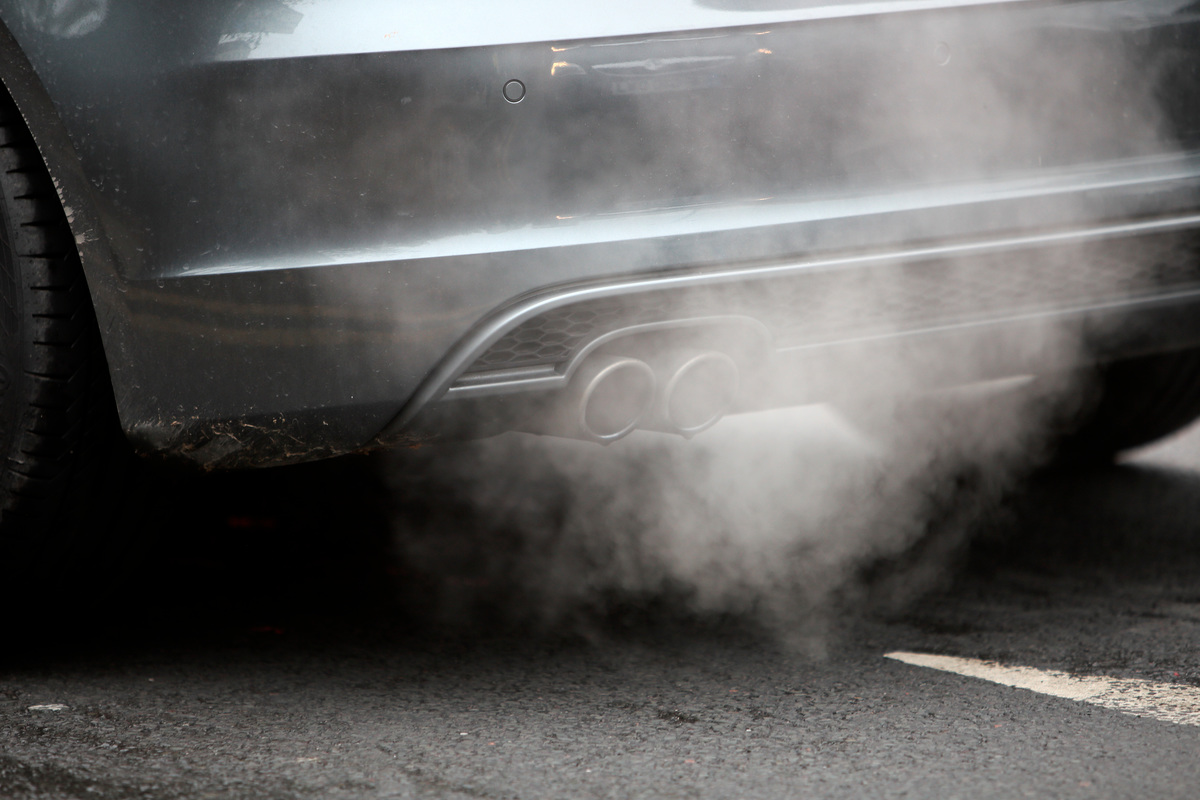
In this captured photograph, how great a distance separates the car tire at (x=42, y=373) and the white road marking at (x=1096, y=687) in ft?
3.94

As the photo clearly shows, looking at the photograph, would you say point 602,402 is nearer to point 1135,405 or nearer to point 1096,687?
point 1096,687

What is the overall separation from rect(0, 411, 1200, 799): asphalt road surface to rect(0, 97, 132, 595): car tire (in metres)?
0.20

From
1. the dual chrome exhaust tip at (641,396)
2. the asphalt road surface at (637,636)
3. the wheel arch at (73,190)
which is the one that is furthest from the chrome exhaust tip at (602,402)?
the wheel arch at (73,190)

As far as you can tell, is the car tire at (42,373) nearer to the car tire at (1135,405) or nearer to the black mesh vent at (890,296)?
the black mesh vent at (890,296)

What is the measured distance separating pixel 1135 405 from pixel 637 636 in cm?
151

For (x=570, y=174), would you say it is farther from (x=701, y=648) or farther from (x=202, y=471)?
(x=701, y=648)

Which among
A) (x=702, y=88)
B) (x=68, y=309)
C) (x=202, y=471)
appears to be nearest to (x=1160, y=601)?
(x=702, y=88)

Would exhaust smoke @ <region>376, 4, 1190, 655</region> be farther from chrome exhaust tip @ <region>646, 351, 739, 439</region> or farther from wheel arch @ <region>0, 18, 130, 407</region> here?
wheel arch @ <region>0, 18, 130, 407</region>

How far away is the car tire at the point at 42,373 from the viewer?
5.16 feet

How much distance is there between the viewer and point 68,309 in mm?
1593

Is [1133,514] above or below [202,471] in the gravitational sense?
below

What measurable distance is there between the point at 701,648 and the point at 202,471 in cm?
81

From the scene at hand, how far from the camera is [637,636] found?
201 cm

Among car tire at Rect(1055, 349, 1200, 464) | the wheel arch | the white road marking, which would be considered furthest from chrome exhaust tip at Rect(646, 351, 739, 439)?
car tire at Rect(1055, 349, 1200, 464)
